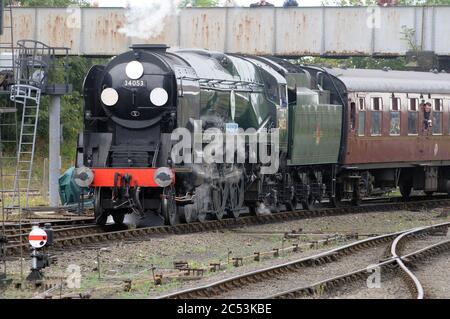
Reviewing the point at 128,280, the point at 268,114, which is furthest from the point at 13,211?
the point at 128,280

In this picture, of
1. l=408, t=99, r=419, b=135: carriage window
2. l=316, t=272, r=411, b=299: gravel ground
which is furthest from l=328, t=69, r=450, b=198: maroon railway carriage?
l=316, t=272, r=411, b=299: gravel ground

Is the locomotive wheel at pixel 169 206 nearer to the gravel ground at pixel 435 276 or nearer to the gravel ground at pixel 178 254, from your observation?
the gravel ground at pixel 178 254

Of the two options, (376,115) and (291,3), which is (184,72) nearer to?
(376,115)

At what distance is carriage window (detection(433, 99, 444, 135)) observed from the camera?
92.2 ft

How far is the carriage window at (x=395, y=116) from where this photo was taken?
26.5 m

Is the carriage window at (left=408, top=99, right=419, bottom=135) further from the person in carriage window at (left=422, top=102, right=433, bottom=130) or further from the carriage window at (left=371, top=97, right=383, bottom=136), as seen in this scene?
the carriage window at (left=371, top=97, right=383, bottom=136)

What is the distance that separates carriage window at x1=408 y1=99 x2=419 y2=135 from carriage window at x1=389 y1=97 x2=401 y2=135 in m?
0.53

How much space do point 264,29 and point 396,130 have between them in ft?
22.0

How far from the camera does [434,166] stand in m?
28.2

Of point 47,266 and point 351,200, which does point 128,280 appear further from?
point 351,200

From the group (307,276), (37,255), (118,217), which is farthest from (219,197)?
(37,255)

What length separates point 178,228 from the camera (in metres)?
18.3

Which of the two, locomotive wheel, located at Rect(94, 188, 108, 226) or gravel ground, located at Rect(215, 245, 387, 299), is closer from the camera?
gravel ground, located at Rect(215, 245, 387, 299)
